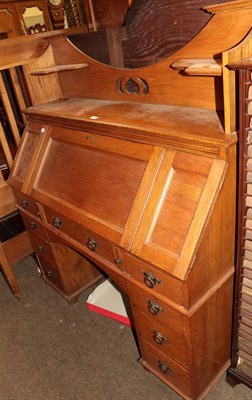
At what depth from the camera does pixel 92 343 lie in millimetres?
2281

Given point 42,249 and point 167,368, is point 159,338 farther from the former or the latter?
point 42,249

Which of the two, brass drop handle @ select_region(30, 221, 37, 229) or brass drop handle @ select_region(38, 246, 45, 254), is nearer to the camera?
brass drop handle @ select_region(30, 221, 37, 229)

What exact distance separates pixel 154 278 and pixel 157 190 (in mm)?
385

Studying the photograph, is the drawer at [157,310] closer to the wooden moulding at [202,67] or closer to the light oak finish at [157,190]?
the light oak finish at [157,190]

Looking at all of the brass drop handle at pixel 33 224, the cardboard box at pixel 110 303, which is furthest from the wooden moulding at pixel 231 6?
the cardboard box at pixel 110 303

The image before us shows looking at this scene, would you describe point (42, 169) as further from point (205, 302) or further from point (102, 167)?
point (205, 302)

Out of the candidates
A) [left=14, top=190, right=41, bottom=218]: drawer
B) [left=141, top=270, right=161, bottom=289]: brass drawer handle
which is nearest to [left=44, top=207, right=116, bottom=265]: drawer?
[left=14, top=190, right=41, bottom=218]: drawer

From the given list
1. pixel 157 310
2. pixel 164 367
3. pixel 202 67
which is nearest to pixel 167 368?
pixel 164 367

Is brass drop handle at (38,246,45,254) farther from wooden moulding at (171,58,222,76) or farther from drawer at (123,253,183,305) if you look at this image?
wooden moulding at (171,58,222,76)

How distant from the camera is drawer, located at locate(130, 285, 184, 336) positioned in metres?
1.50

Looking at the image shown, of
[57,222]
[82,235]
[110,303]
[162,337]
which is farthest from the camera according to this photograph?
[110,303]

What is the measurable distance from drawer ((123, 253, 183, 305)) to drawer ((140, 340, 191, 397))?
491 mm

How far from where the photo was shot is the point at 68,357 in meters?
2.21

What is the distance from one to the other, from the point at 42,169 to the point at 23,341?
1220 millimetres
